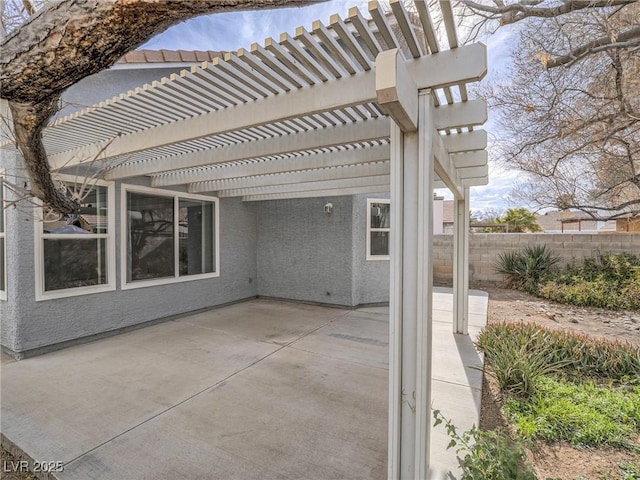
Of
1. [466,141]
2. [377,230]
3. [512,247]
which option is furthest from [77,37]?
[512,247]

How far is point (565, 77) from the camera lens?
23.7 ft

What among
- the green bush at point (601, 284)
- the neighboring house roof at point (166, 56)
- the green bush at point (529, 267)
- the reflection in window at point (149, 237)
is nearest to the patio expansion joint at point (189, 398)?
the reflection in window at point (149, 237)

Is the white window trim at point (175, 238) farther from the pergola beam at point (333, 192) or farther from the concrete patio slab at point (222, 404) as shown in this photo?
the pergola beam at point (333, 192)

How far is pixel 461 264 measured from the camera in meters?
5.85

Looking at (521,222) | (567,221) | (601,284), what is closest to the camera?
(601,284)

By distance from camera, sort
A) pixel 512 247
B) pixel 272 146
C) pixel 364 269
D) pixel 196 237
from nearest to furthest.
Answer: pixel 272 146 < pixel 196 237 < pixel 364 269 < pixel 512 247

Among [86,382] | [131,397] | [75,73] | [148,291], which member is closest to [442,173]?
[75,73]

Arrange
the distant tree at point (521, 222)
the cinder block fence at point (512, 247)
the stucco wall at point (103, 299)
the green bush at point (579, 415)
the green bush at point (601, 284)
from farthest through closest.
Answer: the distant tree at point (521, 222)
the cinder block fence at point (512, 247)
the green bush at point (601, 284)
the stucco wall at point (103, 299)
the green bush at point (579, 415)

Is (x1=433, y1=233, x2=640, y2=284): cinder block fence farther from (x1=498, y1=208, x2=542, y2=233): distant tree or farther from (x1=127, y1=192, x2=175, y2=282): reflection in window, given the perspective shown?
(x1=498, y1=208, x2=542, y2=233): distant tree

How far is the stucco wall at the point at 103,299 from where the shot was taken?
485 centimetres

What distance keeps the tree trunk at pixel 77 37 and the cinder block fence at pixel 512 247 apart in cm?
1064

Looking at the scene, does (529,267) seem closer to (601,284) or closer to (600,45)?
(601,284)

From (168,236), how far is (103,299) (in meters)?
1.76

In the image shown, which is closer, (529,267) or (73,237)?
(73,237)
